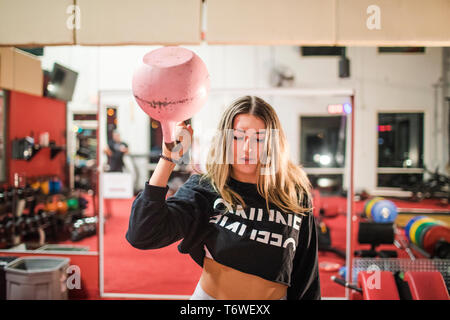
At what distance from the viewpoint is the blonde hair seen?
3.79ft

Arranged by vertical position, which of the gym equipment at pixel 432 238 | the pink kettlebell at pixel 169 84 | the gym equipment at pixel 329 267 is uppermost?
the pink kettlebell at pixel 169 84

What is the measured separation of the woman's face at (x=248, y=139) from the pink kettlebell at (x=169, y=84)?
7.7 inches

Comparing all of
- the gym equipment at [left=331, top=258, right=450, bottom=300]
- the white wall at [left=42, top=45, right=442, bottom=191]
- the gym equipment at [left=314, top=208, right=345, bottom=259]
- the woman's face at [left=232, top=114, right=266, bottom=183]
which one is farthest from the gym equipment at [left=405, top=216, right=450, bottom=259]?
the white wall at [left=42, top=45, right=442, bottom=191]

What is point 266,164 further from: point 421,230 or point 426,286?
point 421,230

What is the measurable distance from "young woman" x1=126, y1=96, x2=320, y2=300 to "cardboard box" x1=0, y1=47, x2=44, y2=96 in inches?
113

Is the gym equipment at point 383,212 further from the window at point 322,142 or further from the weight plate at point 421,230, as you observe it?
the window at point 322,142

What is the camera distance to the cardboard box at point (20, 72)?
3.21 metres

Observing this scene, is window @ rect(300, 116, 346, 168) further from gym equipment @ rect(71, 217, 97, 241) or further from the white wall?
gym equipment @ rect(71, 217, 97, 241)

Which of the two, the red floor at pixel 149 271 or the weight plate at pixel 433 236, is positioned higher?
the weight plate at pixel 433 236

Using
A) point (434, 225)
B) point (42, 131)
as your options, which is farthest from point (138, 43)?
point (42, 131)

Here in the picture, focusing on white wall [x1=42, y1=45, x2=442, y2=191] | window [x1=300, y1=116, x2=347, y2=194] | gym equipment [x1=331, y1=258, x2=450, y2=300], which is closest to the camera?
gym equipment [x1=331, y1=258, x2=450, y2=300]

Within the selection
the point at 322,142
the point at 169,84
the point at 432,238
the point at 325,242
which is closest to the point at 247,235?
the point at 169,84

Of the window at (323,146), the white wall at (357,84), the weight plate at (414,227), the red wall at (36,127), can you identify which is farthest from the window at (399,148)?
the red wall at (36,127)
